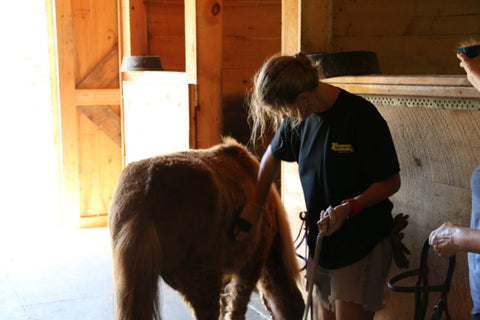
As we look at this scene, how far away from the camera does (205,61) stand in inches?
140

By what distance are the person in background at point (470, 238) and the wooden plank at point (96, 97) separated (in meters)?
4.24

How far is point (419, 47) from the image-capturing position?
336 centimetres

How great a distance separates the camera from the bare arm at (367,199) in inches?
68.6

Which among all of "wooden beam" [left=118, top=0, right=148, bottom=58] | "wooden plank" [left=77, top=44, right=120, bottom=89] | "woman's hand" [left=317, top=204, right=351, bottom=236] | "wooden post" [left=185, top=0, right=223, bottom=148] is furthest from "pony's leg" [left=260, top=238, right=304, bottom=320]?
"wooden plank" [left=77, top=44, right=120, bottom=89]

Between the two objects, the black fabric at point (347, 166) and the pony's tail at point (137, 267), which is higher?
the black fabric at point (347, 166)

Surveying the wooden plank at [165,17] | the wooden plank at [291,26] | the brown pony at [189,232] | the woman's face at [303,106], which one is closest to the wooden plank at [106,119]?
the wooden plank at [165,17]

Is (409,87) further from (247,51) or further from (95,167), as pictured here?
(95,167)

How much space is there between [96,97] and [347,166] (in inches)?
155

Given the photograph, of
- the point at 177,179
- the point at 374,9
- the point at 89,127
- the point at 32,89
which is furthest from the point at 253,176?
the point at 32,89

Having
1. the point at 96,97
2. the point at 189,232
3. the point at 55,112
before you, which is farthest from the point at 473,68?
the point at 55,112

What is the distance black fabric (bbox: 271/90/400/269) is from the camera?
1.76 metres

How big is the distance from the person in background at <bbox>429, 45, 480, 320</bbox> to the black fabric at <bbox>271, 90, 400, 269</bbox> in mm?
317

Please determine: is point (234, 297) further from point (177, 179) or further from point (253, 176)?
point (177, 179)

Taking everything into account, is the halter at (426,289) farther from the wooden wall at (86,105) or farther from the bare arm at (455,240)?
the wooden wall at (86,105)
